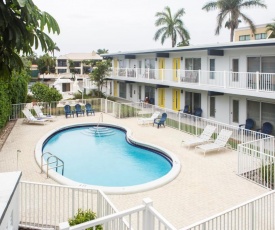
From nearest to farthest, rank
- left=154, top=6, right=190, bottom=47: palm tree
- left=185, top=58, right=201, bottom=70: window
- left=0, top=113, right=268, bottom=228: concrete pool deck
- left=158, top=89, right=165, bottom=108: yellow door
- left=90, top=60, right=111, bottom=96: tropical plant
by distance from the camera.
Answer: left=0, top=113, right=268, bottom=228: concrete pool deck < left=185, top=58, right=201, bottom=70: window < left=158, top=89, right=165, bottom=108: yellow door < left=90, top=60, right=111, bottom=96: tropical plant < left=154, top=6, right=190, bottom=47: palm tree

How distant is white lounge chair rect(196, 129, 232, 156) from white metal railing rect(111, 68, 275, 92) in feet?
11.7

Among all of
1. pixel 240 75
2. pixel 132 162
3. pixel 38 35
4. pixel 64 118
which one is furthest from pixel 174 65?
pixel 38 35

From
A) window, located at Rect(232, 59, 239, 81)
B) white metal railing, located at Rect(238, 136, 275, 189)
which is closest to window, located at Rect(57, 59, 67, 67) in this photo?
window, located at Rect(232, 59, 239, 81)

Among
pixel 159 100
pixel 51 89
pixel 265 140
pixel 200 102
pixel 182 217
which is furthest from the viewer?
pixel 159 100

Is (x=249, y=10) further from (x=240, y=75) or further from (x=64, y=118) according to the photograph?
(x=64, y=118)

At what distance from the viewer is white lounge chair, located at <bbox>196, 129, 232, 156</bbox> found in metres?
16.4

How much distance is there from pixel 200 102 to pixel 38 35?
2286 cm

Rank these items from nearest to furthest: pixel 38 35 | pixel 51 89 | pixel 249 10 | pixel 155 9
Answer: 1. pixel 38 35
2. pixel 51 89
3. pixel 249 10
4. pixel 155 9

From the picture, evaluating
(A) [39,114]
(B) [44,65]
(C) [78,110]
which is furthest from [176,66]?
(B) [44,65]

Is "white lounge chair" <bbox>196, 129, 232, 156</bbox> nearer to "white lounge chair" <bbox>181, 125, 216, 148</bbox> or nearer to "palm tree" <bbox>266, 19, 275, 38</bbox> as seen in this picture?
"white lounge chair" <bbox>181, 125, 216, 148</bbox>

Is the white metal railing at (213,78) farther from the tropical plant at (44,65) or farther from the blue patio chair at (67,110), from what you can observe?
the tropical plant at (44,65)

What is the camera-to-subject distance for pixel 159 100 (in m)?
32.1

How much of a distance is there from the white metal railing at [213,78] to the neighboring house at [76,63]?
6004cm

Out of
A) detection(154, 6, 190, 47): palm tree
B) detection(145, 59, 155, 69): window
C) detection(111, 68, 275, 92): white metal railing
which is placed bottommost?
detection(111, 68, 275, 92): white metal railing
